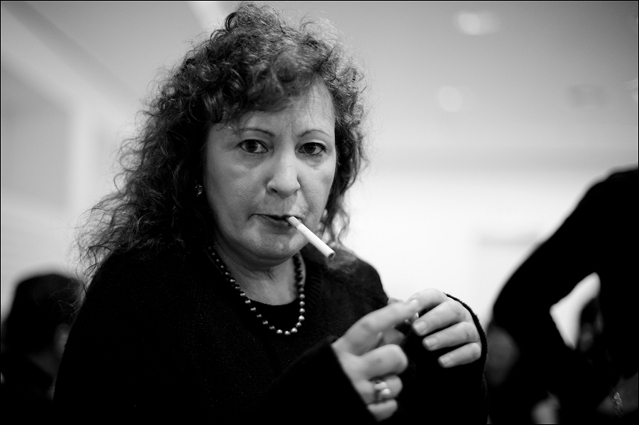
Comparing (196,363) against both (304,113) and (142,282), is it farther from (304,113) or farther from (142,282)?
(304,113)

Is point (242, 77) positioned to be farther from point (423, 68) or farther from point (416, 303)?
point (423, 68)

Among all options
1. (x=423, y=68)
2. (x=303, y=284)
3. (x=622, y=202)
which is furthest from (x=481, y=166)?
(x=303, y=284)

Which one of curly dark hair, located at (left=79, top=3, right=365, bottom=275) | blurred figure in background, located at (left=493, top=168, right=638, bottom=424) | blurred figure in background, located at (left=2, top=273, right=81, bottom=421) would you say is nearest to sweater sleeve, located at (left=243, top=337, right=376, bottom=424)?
curly dark hair, located at (left=79, top=3, right=365, bottom=275)

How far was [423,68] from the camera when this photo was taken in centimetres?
389

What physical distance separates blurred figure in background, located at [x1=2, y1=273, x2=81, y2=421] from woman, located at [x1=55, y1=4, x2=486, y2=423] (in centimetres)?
108

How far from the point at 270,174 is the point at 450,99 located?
393 centimetres

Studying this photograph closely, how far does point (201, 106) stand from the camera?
2.89ft

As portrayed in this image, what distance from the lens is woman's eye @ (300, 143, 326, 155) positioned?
862mm

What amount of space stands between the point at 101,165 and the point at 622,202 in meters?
3.59

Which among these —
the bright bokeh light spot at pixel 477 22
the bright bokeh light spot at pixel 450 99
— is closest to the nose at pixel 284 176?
the bright bokeh light spot at pixel 477 22

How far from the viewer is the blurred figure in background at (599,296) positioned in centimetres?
110

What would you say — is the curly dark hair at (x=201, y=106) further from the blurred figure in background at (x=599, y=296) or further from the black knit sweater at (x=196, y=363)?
the blurred figure in background at (x=599, y=296)

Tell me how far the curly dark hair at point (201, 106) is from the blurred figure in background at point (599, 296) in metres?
0.58

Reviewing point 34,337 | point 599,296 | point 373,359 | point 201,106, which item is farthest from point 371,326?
point 34,337
